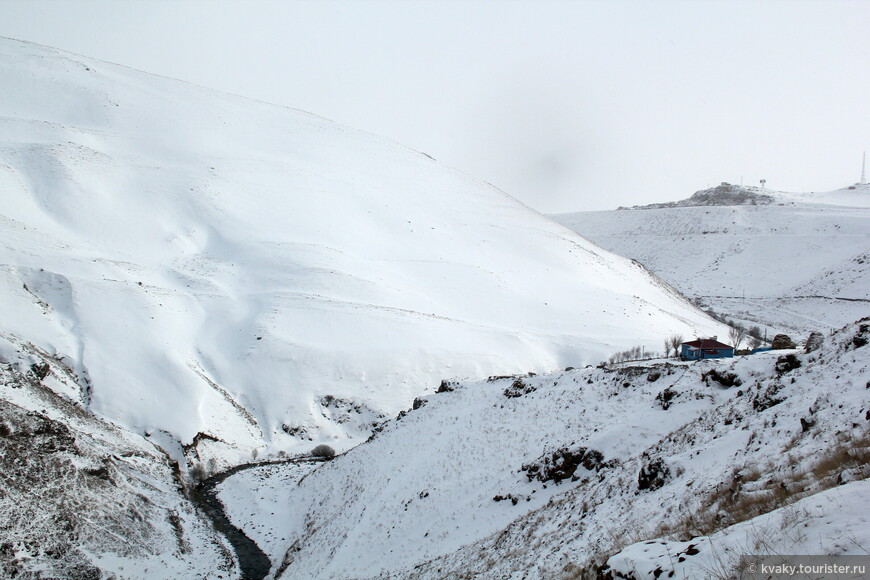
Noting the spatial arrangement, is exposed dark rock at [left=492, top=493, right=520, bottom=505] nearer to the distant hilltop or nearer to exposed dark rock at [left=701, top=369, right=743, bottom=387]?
exposed dark rock at [left=701, top=369, right=743, bottom=387]

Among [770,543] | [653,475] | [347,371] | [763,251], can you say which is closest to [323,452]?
[347,371]

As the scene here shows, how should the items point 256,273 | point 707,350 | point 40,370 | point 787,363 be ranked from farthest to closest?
1. point 256,273
2. point 707,350
3. point 40,370
4. point 787,363

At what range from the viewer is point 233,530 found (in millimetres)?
28625

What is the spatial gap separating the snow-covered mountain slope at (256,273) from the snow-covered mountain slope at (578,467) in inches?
534

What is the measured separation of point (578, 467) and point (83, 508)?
2006 centimetres

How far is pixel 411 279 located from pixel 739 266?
85.6 meters

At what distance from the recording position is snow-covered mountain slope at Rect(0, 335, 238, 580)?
20547mm

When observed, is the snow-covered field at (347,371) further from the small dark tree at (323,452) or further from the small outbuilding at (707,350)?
the small outbuilding at (707,350)

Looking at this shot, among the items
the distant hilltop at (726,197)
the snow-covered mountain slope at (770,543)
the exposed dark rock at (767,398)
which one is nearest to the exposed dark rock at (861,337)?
the exposed dark rock at (767,398)

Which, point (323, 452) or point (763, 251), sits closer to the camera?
point (323, 452)

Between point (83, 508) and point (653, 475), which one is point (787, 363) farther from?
point (83, 508)

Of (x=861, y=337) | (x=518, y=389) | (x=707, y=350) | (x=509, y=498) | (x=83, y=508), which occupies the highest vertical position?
(x=861, y=337)

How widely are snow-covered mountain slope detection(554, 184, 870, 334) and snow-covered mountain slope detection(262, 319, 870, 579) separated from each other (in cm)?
6977

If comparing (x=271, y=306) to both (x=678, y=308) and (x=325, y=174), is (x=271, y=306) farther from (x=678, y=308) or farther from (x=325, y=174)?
(x=678, y=308)
